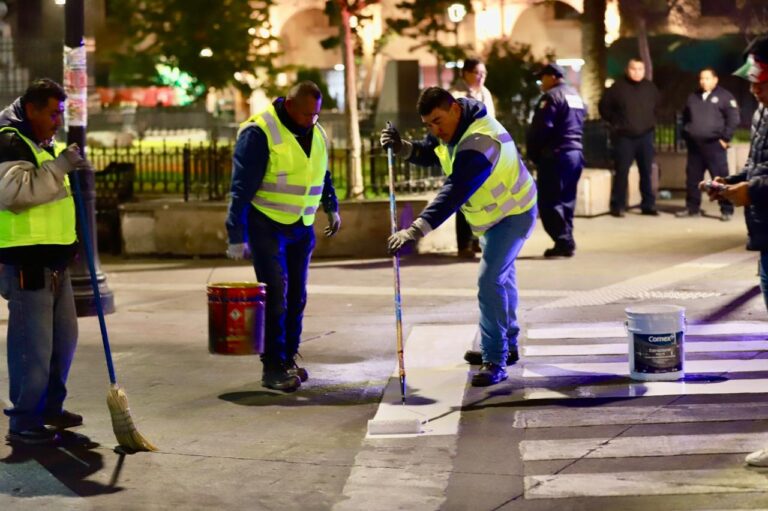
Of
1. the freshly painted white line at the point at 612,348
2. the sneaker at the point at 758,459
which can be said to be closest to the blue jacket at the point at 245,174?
the freshly painted white line at the point at 612,348

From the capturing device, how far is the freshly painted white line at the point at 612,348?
9617mm

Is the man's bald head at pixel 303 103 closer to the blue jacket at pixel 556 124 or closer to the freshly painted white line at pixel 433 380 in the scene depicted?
the freshly painted white line at pixel 433 380

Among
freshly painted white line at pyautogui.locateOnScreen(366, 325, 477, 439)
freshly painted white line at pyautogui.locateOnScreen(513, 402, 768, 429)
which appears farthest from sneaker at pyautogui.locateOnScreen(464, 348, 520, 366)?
freshly painted white line at pyautogui.locateOnScreen(513, 402, 768, 429)

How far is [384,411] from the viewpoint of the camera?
8.04 metres

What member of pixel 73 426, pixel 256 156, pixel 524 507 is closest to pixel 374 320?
pixel 256 156

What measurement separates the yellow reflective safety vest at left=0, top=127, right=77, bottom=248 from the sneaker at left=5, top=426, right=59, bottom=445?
3.27 feet

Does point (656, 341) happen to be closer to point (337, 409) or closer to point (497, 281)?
point (497, 281)

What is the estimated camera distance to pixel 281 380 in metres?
8.78

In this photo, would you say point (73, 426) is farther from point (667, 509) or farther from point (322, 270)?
point (322, 270)

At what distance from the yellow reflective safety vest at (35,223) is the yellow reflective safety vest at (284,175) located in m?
1.47

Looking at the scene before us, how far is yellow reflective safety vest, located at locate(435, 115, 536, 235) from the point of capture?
8648mm

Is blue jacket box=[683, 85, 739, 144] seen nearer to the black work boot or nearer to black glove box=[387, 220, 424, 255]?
the black work boot

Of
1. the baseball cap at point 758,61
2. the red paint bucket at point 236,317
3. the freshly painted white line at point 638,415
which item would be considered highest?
the baseball cap at point 758,61

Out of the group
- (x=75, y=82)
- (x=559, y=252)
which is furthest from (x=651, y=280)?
(x=75, y=82)
